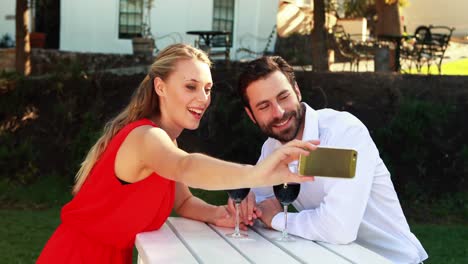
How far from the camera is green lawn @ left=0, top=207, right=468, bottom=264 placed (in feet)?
19.7

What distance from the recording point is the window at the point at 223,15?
1616 cm

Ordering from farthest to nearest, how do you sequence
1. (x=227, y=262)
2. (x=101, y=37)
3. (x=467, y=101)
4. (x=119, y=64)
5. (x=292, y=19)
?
(x=292, y=19) < (x=101, y=37) < (x=119, y=64) < (x=467, y=101) < (x=227, y=262)

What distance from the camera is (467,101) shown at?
9125 mm

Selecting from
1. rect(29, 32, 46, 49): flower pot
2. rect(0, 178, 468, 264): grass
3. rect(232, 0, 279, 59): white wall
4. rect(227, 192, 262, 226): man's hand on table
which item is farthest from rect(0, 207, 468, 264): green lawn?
rect(232, 0, 279, 59): white wall

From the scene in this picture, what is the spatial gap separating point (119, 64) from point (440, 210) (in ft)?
22.5

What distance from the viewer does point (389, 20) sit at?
16.5 m

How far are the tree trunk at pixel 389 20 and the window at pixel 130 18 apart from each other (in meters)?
5.38

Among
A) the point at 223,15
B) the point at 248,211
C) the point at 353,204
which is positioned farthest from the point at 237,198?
the point at 223,15

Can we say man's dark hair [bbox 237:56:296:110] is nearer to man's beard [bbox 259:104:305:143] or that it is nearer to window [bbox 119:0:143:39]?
man's beard [bbox 259:104:305:143]

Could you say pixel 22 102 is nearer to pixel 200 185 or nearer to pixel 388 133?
pixel 388 133

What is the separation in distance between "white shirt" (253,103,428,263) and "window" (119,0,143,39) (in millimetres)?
12455

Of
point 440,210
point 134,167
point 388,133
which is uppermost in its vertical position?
point 134,167

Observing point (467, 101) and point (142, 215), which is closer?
point (142, 215)

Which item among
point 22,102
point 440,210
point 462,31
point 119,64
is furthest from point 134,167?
point 462,31
